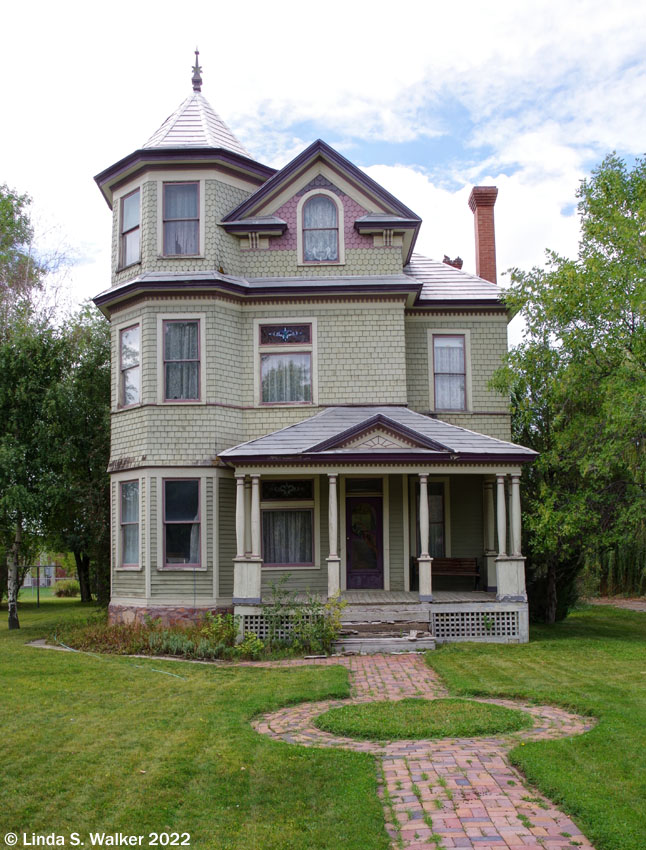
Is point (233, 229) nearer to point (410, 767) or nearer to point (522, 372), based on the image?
point (522, 372)

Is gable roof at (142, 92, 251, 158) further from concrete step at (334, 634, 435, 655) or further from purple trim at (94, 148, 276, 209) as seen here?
concrete step at (334, 634, 435, 655)

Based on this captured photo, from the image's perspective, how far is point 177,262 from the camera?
17.2 meters

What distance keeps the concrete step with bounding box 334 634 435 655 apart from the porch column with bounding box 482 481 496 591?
12.2ft

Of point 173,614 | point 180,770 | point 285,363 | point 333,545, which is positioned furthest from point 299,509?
point 180,770

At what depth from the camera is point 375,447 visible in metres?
15.4

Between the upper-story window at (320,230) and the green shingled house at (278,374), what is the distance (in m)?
0.04

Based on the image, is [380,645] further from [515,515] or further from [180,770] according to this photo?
[180,770]

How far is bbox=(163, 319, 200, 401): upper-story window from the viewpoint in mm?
16859

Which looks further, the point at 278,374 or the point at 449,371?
the point at 449,371

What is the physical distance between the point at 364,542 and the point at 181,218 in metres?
8.20

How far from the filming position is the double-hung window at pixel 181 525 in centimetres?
1639

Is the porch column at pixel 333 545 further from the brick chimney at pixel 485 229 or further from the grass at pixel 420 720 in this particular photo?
A: the brick chimney at pixel 485 229

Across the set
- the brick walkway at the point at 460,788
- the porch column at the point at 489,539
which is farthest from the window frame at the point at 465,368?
the brick walkway at the point at 460,788

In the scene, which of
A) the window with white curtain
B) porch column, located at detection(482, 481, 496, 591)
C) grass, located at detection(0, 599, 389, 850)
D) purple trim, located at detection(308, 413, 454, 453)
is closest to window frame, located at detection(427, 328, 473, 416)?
the window with white curtain
